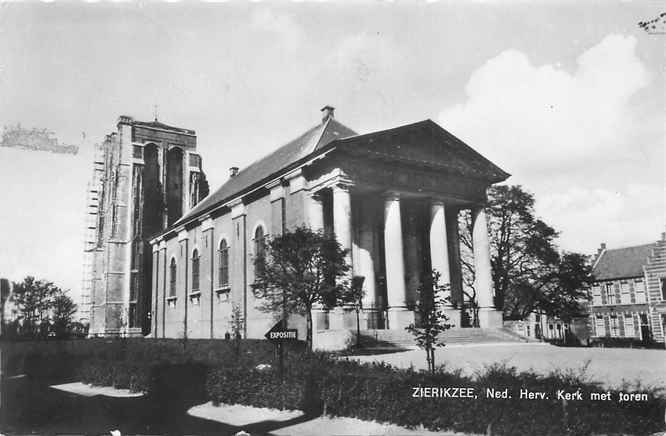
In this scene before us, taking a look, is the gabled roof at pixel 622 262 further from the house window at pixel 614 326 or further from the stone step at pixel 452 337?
the stone step at pixel 452 337

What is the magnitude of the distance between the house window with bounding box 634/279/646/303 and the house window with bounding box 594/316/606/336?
3890mm

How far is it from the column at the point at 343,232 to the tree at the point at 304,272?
132 inches

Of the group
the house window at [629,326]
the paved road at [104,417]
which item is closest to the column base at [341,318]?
the paved road at [104,417]

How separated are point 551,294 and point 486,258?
8.13 metres

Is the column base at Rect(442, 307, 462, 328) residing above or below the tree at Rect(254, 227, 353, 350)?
below

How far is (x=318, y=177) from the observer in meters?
25.7

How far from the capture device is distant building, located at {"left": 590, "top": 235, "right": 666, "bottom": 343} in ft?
110

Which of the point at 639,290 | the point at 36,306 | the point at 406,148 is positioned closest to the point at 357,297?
the point at 406,148

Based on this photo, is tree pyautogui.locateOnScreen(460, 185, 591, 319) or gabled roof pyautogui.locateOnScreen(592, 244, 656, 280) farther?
gabled roof pyautogui.locateOnScreen(592, 244, 656, 280)

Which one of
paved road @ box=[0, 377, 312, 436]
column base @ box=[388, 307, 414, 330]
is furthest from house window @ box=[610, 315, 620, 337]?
paved road @ box=[0, 377, 312, 436]

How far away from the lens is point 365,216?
1124 inches

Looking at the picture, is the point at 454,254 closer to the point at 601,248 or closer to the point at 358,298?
the point at 358,298

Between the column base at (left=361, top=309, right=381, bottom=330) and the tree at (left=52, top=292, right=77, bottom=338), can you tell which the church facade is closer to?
the column base at (left=361, top=309, right=381, bottom=330)

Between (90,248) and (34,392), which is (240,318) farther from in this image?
(90,248)
